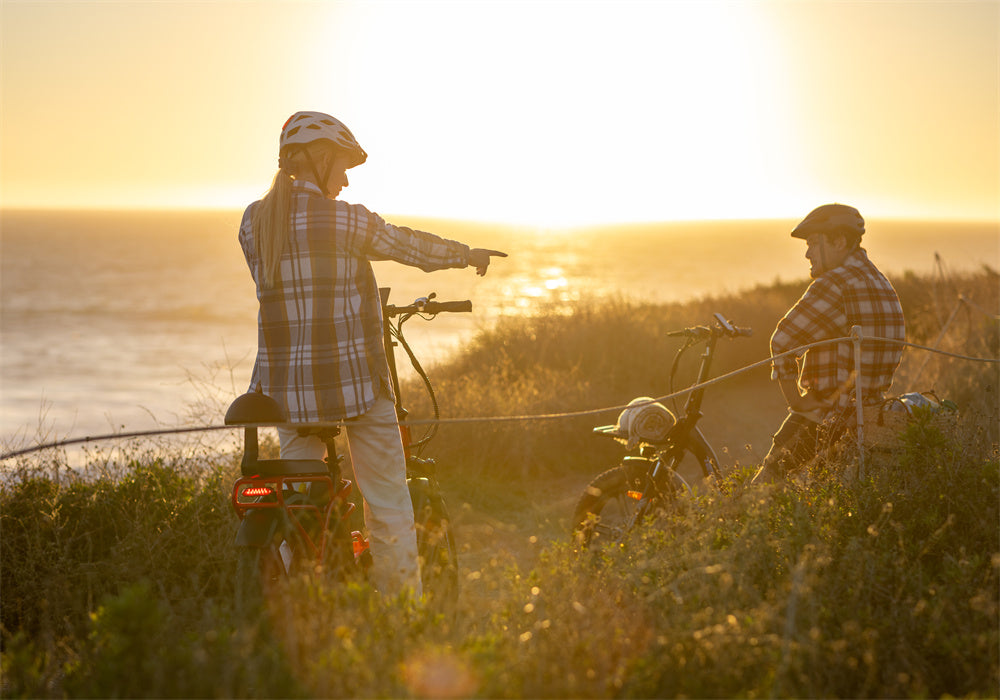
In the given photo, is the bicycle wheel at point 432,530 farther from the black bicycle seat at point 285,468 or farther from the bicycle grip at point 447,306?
the bicycle grip at point 447,306

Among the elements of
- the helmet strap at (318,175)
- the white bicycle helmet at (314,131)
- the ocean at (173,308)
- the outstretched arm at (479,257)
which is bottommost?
the ocean at (173,308)

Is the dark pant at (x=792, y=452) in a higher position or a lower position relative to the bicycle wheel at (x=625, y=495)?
higher

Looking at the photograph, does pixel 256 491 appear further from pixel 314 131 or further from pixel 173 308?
pixel 173 308

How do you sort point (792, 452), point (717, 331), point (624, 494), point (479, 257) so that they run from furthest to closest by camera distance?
point (624, 494) → point (717, 331) → point (792, 452) → point (479, 257)

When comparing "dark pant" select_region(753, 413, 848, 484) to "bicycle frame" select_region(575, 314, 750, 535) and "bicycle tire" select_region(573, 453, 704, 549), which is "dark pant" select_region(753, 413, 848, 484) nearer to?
"bicycle frame" select_region(575, 314, 750, 535)

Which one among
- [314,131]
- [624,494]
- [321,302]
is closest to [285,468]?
[321,302]

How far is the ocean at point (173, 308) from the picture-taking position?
17.4 m

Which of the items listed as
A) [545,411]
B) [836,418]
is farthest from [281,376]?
[545,411]

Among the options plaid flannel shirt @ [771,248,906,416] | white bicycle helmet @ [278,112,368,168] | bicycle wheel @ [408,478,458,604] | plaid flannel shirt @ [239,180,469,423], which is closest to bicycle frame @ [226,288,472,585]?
plaid flannel shirt @ [239,180,469,423]

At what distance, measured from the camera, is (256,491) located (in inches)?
132

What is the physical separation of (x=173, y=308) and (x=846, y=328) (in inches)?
2275

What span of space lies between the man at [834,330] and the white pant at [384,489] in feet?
7.18

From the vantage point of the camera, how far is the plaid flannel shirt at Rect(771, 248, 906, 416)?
4.55 m

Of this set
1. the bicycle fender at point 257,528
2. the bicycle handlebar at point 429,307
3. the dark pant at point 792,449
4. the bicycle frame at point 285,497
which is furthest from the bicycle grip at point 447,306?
the dark pant at point 792,449
